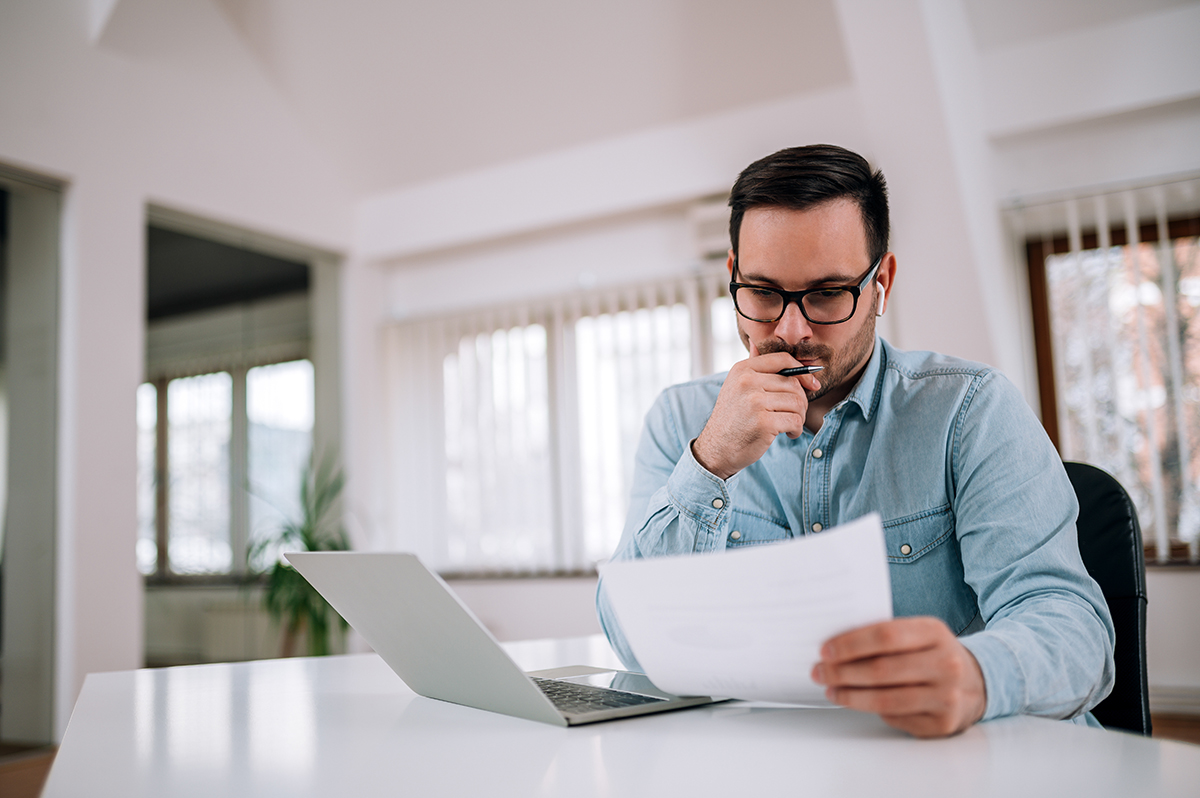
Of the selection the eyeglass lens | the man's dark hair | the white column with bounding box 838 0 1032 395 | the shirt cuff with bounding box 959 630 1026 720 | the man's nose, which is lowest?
the shirt cuff with bounding box 959 630 1026 720

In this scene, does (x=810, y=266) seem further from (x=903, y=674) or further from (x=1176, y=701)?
(x=1176, y=701)

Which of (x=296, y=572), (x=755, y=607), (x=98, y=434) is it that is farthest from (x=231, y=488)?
(x=755, y=607)

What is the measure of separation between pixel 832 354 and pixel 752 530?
0.89ft

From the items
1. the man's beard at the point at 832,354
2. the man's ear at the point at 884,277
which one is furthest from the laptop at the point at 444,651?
the man's ear at the point at 884,277

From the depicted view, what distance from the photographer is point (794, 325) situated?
3.82 feet

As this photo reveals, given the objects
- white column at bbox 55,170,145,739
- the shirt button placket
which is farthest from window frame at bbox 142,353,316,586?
the shirt button placket

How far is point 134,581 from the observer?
383 centimetres

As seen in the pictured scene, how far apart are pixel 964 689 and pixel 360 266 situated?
16.3ft

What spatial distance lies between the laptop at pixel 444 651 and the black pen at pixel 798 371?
1.36 feet

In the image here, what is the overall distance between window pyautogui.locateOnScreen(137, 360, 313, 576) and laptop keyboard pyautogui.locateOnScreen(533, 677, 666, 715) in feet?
11.6

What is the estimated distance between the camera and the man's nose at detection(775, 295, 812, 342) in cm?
116

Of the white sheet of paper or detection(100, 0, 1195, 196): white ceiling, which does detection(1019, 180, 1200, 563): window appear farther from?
the white sheet of paper

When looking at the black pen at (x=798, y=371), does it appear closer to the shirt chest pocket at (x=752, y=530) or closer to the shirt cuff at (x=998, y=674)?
the shirt chest pocket at (x=752, y=530)

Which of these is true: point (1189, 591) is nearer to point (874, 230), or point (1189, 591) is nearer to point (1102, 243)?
point (1102, 243)
